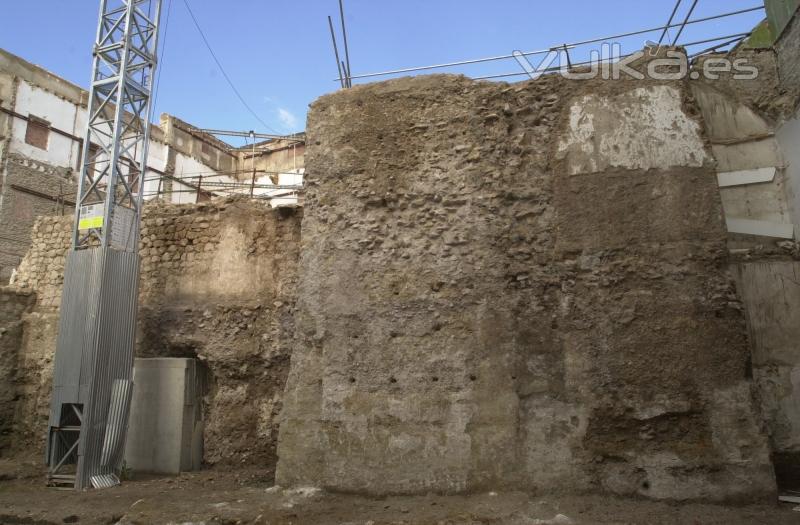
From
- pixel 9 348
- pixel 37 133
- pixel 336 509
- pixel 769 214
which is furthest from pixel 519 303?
pixel 37 133

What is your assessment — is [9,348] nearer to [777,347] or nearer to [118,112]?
[118,112]

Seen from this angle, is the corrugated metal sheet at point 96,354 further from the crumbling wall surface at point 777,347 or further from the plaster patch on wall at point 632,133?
the crumbling wall surface at point 777,347

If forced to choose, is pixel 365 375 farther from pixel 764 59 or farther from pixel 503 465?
pixel 764 59

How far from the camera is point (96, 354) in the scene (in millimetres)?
6359

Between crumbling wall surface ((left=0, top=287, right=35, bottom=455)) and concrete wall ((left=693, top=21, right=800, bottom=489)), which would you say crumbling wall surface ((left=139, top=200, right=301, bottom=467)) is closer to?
crumbling wall surface ((left=0, top=287, right=35, bottom=455))

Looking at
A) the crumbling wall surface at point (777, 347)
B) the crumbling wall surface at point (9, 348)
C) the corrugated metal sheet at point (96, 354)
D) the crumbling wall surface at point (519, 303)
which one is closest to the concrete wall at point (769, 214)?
the crumbling wall surface at point (777, 347)

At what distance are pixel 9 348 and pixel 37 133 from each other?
1087 centimetres

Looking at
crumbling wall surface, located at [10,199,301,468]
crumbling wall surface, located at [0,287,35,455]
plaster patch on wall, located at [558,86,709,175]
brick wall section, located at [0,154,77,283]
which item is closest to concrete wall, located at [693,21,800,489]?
plaster patch on wall, located at [558,86,709,175]

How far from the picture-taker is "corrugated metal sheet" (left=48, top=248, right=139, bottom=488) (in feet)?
20.5

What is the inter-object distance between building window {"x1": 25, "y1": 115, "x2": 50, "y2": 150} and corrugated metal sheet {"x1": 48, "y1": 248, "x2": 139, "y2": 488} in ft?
40.1

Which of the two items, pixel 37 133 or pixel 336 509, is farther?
pixel 37 133

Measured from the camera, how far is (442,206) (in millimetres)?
5215

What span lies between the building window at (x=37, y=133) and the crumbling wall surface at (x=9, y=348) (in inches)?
398

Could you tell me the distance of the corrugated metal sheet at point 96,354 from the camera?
246 inches
